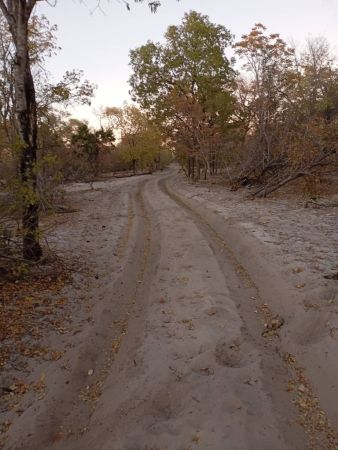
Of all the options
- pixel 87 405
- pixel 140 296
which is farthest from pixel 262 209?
pixel 87 405

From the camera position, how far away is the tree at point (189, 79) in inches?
1052

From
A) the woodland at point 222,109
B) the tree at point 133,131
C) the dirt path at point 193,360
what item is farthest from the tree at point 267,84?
the tree at point 133,131

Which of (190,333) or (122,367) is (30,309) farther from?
(190,333)

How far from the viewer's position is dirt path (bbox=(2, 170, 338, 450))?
12.5 feet

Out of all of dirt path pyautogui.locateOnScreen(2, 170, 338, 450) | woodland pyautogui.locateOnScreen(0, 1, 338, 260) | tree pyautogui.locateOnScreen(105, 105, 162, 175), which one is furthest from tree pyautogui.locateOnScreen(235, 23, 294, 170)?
tree pyautogui.locateOnScreen(105, 105, 162, 175)

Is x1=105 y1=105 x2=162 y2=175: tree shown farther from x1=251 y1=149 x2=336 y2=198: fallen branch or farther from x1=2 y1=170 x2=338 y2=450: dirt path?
x1=2 y1=170 x2=338 y2=450: dirt path

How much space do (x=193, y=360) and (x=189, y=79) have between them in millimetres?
27279

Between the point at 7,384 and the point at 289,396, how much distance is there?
3887 mm

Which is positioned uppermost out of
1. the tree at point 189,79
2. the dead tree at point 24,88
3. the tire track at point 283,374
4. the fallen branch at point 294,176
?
the tree at point 189,79

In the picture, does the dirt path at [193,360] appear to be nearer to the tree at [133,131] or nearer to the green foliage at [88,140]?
the green foliage at [88,140]

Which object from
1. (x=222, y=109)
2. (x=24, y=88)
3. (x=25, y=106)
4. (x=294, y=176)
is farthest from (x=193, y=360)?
(x=222, y=109)

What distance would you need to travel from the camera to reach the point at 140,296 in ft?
24.0

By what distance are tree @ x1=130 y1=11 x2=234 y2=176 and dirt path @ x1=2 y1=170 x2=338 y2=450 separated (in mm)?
18995

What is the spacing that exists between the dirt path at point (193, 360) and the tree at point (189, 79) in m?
19.0
